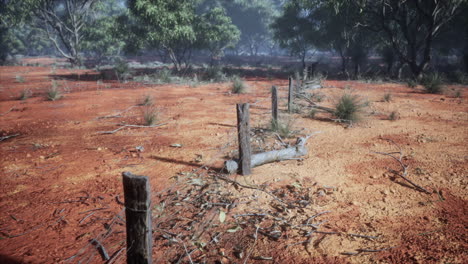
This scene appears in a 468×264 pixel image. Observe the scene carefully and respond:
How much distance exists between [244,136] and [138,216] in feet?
7.24

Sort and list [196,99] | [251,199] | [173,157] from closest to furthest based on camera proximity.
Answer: [251,199] < [173,157] < [196,99]

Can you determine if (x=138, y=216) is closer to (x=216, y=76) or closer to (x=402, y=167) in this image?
(x=402, y=167)

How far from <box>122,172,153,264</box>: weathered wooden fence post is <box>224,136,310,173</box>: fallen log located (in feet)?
6.97

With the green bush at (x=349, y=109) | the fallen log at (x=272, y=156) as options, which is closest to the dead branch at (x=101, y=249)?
the fallen log at (x=272, y=156)

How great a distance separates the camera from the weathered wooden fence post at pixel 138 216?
69.0 inches

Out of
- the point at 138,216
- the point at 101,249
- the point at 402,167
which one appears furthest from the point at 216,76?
the point at 138,216

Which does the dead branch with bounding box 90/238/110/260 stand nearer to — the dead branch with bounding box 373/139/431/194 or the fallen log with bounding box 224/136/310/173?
the fallen log with bounding box 224/136/310/173

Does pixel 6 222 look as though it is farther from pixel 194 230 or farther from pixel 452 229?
pixel 452 229

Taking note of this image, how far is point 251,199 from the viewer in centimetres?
339

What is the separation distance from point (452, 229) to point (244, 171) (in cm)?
245

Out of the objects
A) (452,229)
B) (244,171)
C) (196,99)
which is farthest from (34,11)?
(452,229)

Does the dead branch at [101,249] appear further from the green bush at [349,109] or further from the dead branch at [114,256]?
the green bush at [349,109]

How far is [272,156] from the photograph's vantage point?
4332mm

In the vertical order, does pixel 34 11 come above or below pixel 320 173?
above
